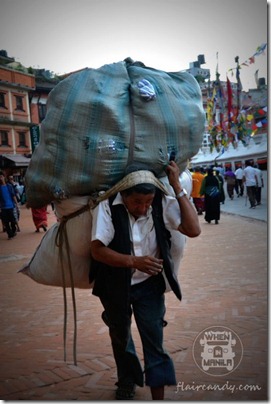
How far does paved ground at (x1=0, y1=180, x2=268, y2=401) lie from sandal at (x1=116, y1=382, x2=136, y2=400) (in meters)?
0.08

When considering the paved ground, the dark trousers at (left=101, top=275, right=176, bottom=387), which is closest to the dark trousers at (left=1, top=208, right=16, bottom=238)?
the paved ground

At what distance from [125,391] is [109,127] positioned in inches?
58.8

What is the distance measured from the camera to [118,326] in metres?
2.24

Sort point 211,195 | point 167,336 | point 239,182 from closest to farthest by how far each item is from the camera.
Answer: point 167,336
point 211,195
point 239,182

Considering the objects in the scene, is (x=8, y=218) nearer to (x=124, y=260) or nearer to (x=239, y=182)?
(x=124, y=260)

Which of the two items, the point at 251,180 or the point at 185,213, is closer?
the point at 185,213

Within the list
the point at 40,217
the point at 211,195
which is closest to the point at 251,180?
the point at 211,195

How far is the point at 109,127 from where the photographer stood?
2055 millimetres

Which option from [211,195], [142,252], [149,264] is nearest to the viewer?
[149,264]

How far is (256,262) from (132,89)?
423 centimetres

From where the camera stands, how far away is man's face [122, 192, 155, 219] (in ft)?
6.52

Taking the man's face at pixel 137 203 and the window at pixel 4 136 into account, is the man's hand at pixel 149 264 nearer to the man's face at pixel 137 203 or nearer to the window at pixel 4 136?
the man's face at pixel 137 203

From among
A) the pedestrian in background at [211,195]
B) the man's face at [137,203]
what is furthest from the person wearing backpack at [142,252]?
the pedestrian in background at [211,195]

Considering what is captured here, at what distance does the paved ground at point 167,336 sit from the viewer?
2416 mm
